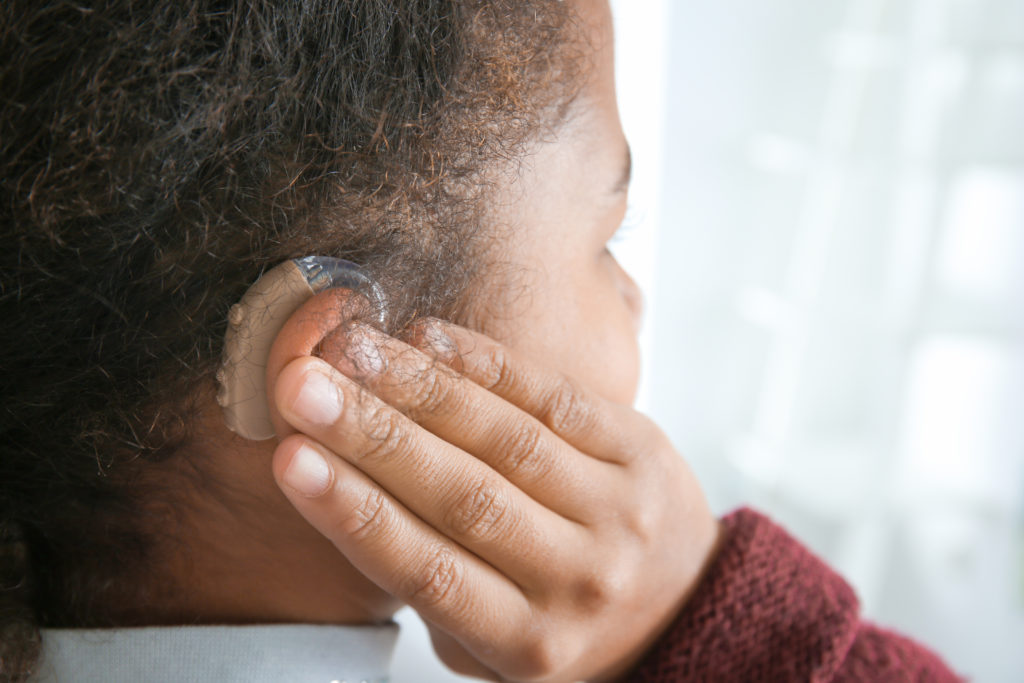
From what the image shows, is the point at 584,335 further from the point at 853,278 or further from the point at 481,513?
the point at 853,278

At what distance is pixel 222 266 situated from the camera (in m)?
0.52

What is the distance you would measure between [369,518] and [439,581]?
74 mm

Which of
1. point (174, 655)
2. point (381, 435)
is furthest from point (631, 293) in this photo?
point (174, 655)

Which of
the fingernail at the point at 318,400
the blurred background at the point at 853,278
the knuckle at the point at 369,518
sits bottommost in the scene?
the blurred background at the point at 853,278

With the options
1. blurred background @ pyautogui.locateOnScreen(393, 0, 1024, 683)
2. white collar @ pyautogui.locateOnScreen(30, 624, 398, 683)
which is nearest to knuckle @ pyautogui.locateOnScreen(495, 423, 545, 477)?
white collar @ pyautogui.locateOnScreen(30, 624, 398, 683)

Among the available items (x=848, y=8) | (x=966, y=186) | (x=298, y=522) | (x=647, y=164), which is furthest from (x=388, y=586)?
(x=848, y=8)

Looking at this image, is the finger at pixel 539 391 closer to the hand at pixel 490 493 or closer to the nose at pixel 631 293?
the hand at pixel 490 493

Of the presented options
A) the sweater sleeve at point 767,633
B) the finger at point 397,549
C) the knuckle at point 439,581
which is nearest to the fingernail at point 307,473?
the finger at point 397,549

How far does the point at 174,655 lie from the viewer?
62 centimetres

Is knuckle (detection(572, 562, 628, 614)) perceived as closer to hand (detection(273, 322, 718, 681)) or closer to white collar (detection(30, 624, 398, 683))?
hand (detection(273, 322, 718, 681))

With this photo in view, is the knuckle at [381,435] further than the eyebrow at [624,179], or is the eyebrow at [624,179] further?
the eyebrow at [624,179]

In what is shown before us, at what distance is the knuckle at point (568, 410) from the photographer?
625 mm

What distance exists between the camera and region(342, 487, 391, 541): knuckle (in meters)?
0.54

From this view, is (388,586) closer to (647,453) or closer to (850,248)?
(647,453)
